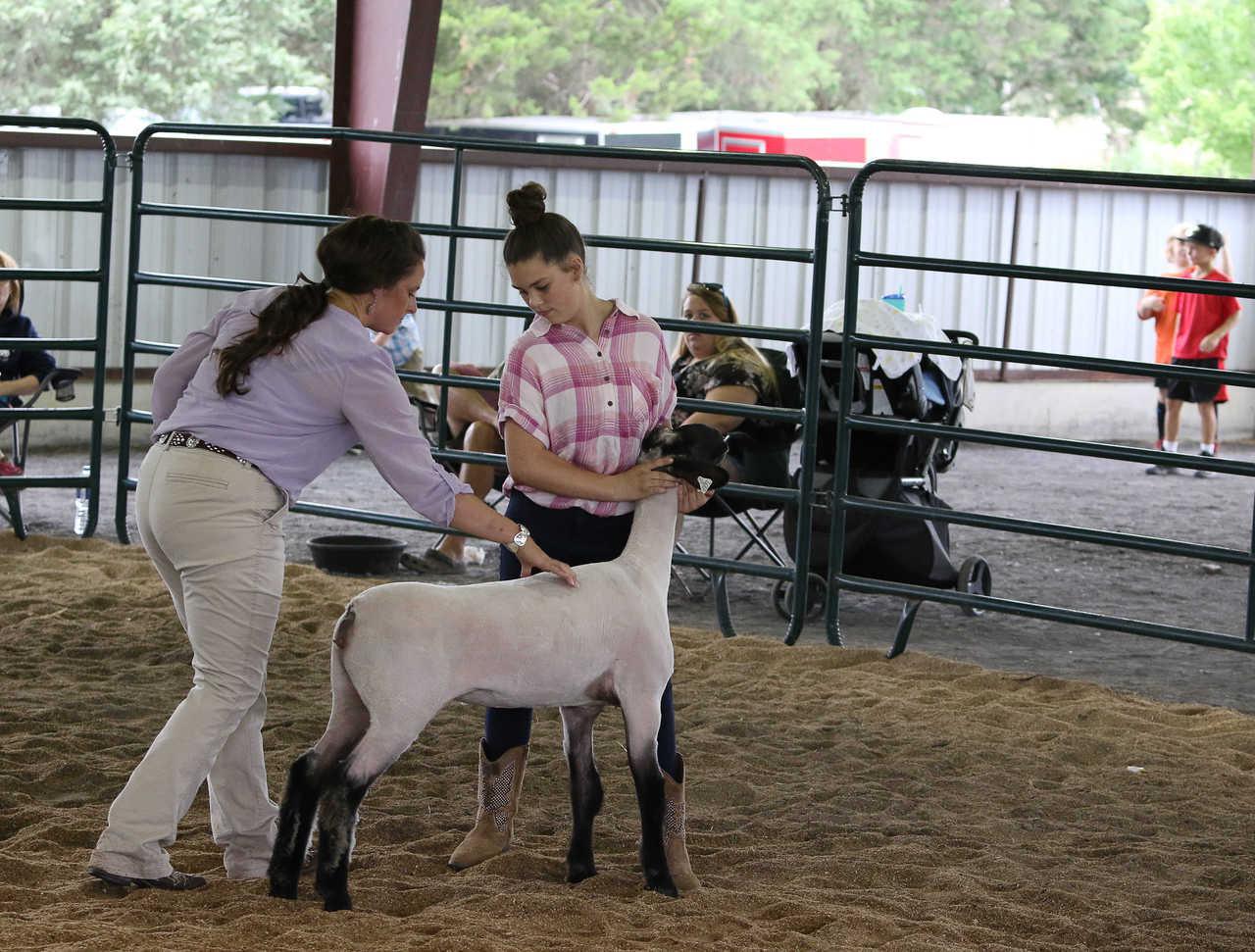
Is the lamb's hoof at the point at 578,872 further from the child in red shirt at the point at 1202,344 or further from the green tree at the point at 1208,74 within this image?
the green tree at the point at 1208,74

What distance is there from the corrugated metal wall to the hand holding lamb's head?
7.90 m

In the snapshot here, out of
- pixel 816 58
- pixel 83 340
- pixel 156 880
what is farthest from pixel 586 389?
pixel 816 58

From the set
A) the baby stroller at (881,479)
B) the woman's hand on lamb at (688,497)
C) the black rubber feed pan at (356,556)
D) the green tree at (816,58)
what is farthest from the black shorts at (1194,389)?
the green tree at (816,58)

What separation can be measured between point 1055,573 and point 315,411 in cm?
529

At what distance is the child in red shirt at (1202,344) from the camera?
10.8 meters

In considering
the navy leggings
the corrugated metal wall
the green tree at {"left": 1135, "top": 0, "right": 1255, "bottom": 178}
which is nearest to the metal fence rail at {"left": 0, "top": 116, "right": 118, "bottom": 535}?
the corrugated metal wall

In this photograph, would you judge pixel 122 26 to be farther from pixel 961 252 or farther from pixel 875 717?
pixel 875 717

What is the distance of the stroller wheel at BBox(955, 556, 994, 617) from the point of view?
6.35 metres

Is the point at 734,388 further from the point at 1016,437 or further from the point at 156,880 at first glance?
the point at 156,880

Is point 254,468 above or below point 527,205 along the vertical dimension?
below

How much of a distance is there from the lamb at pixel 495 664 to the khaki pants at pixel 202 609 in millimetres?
196

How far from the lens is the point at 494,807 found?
12.0ft

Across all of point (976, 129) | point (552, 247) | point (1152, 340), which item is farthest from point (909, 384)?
point (976, 129)

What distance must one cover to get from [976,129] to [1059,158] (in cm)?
871
